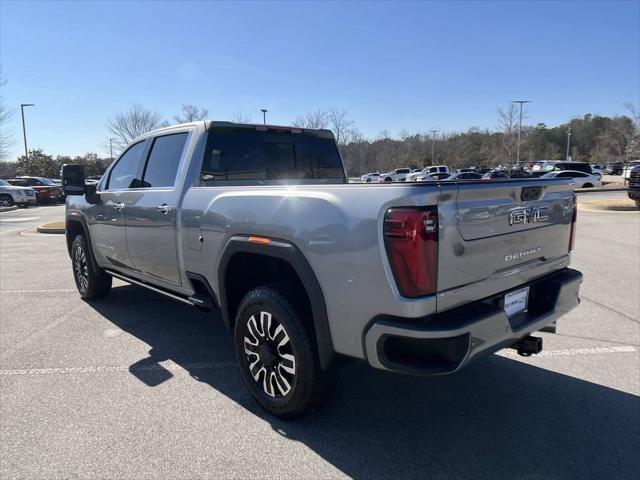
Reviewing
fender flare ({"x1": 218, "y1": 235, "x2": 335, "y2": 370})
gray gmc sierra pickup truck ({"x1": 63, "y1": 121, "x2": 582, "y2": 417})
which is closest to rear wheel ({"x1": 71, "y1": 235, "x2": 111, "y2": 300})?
gray gmc sierra pickup truck ({"x1": 63, "y1": 121, "x2": 582, "y2": 417})

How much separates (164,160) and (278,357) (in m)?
2.33

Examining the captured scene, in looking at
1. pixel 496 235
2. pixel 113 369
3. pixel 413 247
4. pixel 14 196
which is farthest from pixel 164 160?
pixel 14 196

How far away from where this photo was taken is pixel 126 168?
16.6ft

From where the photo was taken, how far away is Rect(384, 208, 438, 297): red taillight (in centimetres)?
227

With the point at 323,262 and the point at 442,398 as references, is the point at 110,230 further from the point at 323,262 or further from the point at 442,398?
the point at 442,398

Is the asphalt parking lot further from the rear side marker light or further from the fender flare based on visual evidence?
the rear side marker light

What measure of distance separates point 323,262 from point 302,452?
116cm

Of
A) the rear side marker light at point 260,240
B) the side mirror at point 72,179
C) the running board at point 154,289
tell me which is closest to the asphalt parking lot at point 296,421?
the running board at point 154,289

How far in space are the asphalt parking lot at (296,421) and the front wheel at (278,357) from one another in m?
0.20

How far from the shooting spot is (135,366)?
4023mm

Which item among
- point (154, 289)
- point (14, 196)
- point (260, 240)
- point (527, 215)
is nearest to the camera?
point (527, 215)

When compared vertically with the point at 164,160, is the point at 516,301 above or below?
below

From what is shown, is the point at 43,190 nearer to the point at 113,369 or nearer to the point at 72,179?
the point at 72,179

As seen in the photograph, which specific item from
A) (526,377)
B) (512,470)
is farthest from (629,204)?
(512,470)
